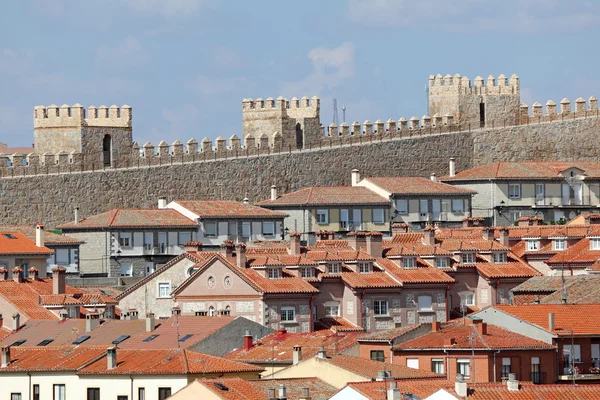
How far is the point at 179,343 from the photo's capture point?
5416cm

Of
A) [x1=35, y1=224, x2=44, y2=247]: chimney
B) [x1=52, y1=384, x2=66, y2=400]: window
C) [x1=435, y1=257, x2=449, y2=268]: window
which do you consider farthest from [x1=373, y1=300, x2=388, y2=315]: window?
[x1=52, y1=384, x2=66, y2=400]: window

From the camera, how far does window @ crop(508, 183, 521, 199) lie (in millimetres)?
87750

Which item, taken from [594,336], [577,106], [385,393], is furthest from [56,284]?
[577,106]

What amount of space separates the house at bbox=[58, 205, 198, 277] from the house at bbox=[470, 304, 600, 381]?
24607 mm

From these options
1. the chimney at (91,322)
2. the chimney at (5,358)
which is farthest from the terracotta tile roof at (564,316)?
the chimney at (5,358)

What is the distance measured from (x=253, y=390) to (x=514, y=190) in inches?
1755

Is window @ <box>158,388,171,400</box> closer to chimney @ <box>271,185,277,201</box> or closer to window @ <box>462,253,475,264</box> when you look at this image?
window @ <box>462,253,475,264</box>

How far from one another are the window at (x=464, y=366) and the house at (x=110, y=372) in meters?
4.01

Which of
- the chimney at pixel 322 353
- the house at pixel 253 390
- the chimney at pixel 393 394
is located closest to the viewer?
the chimney at pixel 393 394

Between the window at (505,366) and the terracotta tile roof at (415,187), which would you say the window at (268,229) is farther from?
the window at (505,366)

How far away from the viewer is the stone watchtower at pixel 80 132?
82.7m

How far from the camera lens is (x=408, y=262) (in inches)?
2729

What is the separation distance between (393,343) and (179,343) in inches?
197

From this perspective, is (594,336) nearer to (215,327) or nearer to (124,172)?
(215,327)
